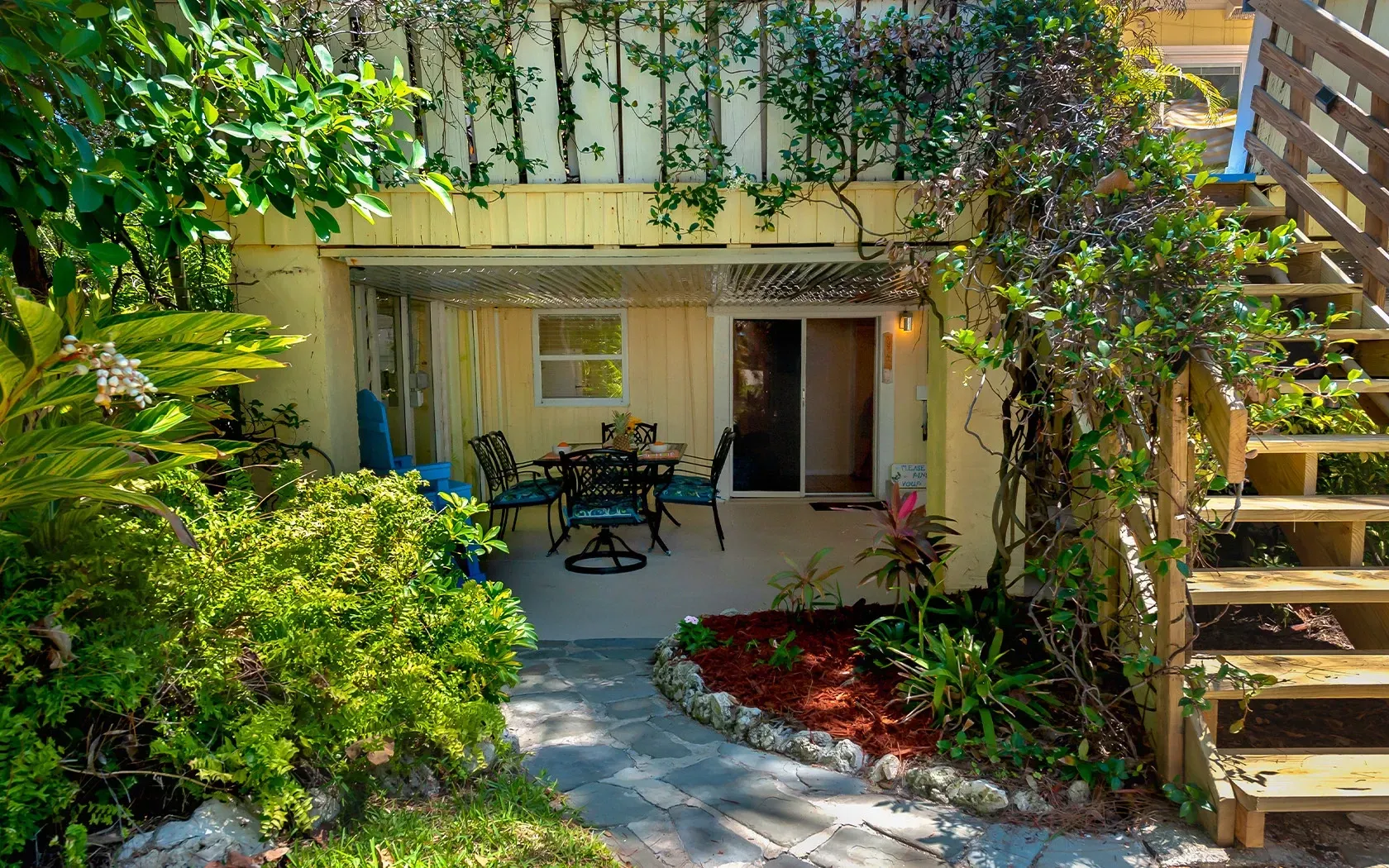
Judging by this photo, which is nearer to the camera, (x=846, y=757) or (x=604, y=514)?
(x=846, y=757)

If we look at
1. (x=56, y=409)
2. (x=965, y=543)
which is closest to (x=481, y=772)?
(x=56, y=409)

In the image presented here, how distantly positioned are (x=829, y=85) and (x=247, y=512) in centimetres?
303

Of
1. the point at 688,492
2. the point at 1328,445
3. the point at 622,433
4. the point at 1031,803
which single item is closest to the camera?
the point at 1031,803

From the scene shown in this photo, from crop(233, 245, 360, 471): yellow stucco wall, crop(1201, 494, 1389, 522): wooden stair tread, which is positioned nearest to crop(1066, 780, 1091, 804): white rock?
crop(1201, 494, 1389, 522): wooden stair tread

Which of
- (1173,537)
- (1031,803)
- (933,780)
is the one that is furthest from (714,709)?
(1173,537)

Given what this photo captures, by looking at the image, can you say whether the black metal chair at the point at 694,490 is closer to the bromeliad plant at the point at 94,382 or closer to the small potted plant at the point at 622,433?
the small potted plant at the point at 622,433

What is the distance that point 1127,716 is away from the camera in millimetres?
3018

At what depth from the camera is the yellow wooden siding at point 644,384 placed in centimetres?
907

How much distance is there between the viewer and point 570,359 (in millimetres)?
9180

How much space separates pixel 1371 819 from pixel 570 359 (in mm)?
7719

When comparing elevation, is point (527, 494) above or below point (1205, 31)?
below

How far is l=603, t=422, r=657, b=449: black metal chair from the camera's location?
771 centimetres

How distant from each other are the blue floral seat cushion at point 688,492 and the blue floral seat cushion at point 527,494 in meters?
0.92

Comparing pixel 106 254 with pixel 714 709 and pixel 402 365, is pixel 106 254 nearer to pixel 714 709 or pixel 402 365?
pixel 714 709
